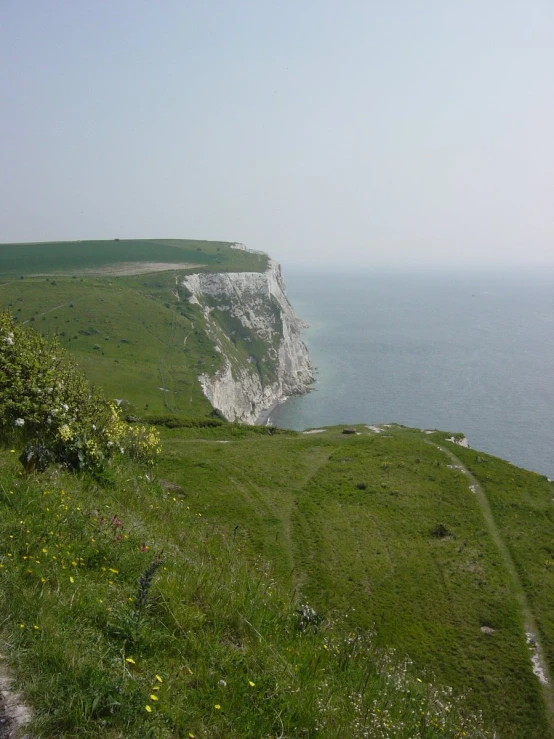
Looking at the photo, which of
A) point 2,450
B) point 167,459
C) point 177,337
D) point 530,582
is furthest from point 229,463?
point 177,337

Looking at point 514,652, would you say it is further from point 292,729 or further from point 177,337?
point 177,337

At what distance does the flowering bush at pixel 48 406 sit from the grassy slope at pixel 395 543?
11.5m

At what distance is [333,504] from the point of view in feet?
118

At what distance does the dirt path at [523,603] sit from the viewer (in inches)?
866

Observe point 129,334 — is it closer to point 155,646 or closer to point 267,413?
point 267,413

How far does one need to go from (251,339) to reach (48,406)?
148086mm

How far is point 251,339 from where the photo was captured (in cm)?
16112

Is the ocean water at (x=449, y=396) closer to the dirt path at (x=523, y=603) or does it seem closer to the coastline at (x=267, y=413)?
the coastline at (x=267, y=413)

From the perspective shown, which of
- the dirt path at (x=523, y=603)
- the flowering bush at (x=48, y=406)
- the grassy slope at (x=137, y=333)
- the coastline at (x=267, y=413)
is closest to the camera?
the flowering bush at (x=48, y=406)

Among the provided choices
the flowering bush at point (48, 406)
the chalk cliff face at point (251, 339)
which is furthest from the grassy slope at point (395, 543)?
the chalk cliff face at point (251, 339)

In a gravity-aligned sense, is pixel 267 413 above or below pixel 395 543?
below

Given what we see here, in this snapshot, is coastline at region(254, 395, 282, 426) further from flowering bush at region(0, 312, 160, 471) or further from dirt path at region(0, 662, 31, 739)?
dirt path at region(0, 662, 31, 739)

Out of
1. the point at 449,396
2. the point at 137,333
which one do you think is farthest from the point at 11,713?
the point at 449,396

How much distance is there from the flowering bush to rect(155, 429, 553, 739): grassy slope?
37.9ft
